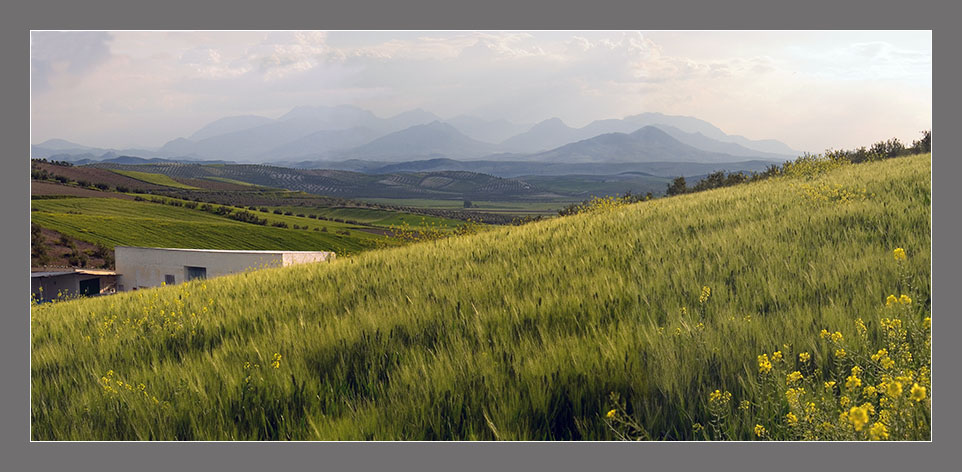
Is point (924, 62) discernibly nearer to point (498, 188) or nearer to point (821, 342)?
point (821, 342)

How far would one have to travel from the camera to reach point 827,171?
275 inches

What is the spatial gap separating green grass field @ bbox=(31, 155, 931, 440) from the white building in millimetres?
1861

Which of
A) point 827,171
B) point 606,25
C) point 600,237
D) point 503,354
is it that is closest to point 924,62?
point 827,171

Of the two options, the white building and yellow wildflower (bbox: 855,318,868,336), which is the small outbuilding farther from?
yellow wildflower (bbox: 855,318,868,336)

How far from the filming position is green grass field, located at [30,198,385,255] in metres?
7.58

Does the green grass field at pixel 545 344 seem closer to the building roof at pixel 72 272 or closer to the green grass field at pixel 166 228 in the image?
the building roof at pixel 72 272

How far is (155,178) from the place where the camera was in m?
10.1

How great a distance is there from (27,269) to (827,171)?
9455mm

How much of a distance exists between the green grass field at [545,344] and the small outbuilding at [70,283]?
620 millimetres

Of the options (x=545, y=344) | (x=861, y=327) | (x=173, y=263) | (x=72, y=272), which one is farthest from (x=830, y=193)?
(x=173, y=263)

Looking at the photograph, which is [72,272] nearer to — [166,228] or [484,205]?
[166,228]

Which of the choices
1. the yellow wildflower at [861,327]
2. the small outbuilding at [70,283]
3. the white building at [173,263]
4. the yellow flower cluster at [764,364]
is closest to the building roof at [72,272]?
the small outbuilding at [70,283]

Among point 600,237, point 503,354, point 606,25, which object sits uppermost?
point 606,25

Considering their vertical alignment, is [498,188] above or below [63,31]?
below
